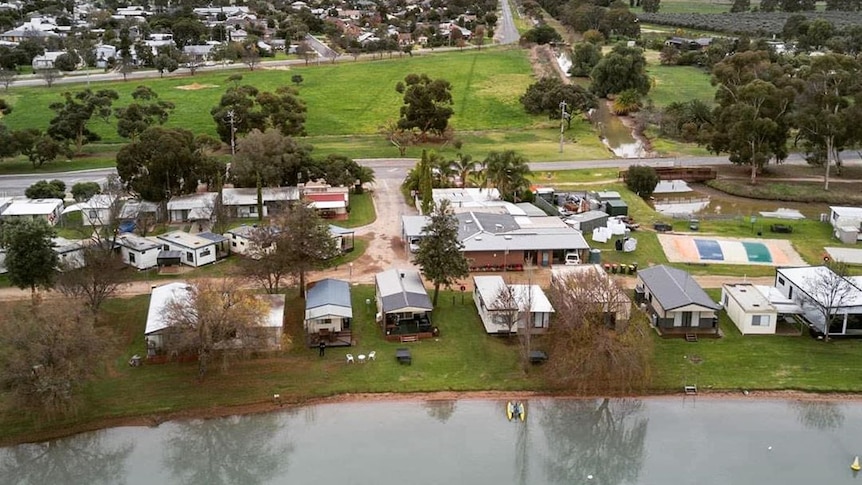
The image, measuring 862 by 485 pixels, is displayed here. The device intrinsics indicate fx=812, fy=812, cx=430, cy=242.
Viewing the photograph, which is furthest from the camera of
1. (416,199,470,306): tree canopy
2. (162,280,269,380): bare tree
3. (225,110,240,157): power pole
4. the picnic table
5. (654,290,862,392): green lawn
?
(225,110,240,157): power pole

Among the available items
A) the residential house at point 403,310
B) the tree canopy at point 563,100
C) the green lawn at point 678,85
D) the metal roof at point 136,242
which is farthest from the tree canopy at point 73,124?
the green lawn at point 678,85

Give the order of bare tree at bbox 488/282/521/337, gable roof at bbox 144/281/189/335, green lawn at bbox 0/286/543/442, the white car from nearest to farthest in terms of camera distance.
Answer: green lawn at bbox 0/286/543/442
gable roof at bbox 144/281/189/335
bare tree at bbox 488/282/521/337
the white car

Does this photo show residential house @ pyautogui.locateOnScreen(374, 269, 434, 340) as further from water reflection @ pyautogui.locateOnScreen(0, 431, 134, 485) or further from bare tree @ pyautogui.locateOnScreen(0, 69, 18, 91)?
bare tree @ pyautogui.locateOnScreen(0, 69, 18, 91)

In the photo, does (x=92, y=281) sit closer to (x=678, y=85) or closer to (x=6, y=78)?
(x=6, y=78)

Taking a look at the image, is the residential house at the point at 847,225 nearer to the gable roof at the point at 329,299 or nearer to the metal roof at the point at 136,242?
the gable roof at the point at 329,299

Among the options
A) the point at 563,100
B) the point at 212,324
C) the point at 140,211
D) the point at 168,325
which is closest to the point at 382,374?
the point at 212,324

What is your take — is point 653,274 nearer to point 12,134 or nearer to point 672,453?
point 672,453

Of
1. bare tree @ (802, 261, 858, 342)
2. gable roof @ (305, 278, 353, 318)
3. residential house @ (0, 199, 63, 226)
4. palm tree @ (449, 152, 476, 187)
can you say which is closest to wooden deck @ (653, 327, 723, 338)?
bare tree @ (802, 261, 858, 342)
